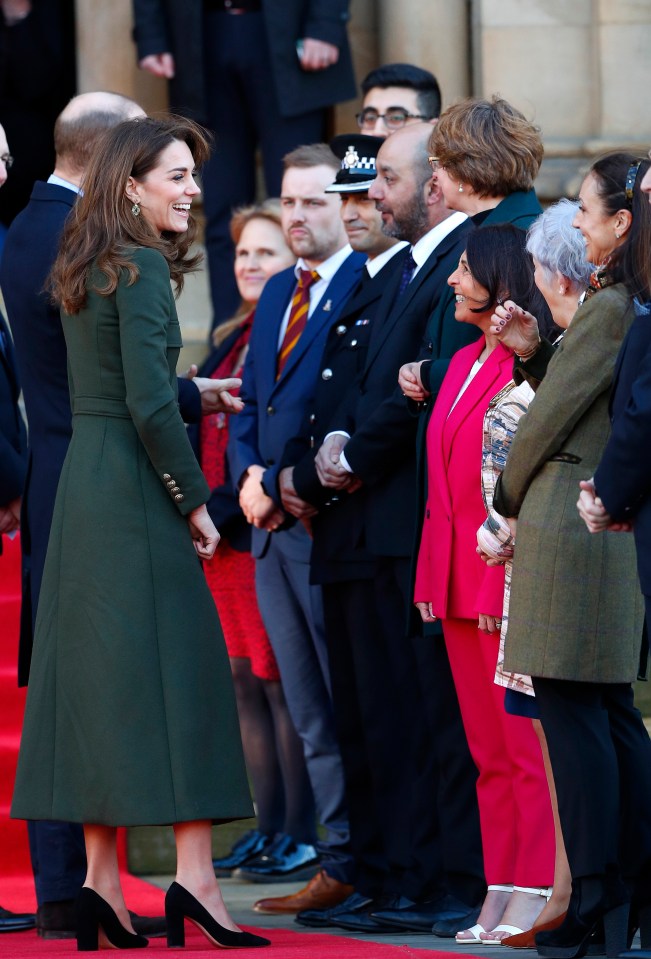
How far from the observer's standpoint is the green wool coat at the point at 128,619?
14.5 feet

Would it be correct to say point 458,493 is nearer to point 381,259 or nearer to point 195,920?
point 381,259

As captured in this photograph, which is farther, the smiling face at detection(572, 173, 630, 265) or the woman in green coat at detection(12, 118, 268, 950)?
the woman in green coat at detection(12, 118, 268, 950)

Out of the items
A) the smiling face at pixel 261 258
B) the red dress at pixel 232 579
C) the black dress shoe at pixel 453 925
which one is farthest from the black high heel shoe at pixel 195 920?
the smiling face at pixel 261 258

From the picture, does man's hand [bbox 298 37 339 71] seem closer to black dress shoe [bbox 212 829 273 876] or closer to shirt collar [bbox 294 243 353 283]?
shirt collar [bbox 294 243 353 283]

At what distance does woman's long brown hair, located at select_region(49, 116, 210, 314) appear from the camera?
4.57 m

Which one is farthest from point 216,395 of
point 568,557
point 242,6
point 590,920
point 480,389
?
point 242,6

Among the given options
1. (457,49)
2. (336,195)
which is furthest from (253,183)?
(336,195)

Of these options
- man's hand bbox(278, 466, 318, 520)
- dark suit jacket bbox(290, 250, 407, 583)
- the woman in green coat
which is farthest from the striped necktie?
the woman in green coat

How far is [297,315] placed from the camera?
623cm

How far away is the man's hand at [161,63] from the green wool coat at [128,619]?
13.0ft

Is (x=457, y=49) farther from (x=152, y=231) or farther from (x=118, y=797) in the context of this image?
(x=118, y=797)

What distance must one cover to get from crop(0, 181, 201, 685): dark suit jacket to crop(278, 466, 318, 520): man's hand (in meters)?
0.60

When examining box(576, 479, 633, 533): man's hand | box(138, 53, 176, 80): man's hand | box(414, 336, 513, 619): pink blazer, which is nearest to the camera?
box(576, 479, 633, 533): man's hand

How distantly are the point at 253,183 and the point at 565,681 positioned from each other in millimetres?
4711
